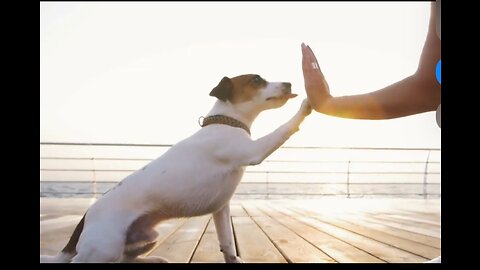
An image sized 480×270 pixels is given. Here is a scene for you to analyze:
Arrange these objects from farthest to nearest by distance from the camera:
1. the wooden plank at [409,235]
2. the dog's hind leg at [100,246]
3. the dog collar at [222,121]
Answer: the wooden plank at [409,235] < the dog collar at [222,121] < the dog's hind leg at [100,246]

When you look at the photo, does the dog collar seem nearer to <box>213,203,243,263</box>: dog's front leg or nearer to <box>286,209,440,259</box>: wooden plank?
<box>213,203,243,263</box>: dog's front leg

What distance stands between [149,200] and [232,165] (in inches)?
13.0

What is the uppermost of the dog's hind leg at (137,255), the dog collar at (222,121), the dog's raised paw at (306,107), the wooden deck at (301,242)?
the dog's raised paw at (306,107)

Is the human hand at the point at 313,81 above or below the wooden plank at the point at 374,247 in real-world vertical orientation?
above

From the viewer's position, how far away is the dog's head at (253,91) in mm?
1805

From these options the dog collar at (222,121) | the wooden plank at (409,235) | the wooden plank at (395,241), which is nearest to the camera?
the dog collar at (222,121)

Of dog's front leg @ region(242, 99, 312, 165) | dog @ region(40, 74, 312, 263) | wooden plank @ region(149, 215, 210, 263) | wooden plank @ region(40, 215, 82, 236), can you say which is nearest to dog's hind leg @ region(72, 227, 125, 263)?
dog @ region(40, 74, 312, 263)

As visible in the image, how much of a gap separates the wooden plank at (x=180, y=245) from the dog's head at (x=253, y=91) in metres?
0.71

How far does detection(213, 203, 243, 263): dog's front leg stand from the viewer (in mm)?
1661

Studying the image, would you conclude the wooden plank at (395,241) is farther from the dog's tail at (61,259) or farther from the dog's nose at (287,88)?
the dog's tail at (61,259)

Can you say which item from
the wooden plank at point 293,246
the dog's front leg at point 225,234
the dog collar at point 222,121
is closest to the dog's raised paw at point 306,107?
the dog collar at point 222,121

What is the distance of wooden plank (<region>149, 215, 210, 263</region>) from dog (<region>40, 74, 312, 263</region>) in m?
0.20
